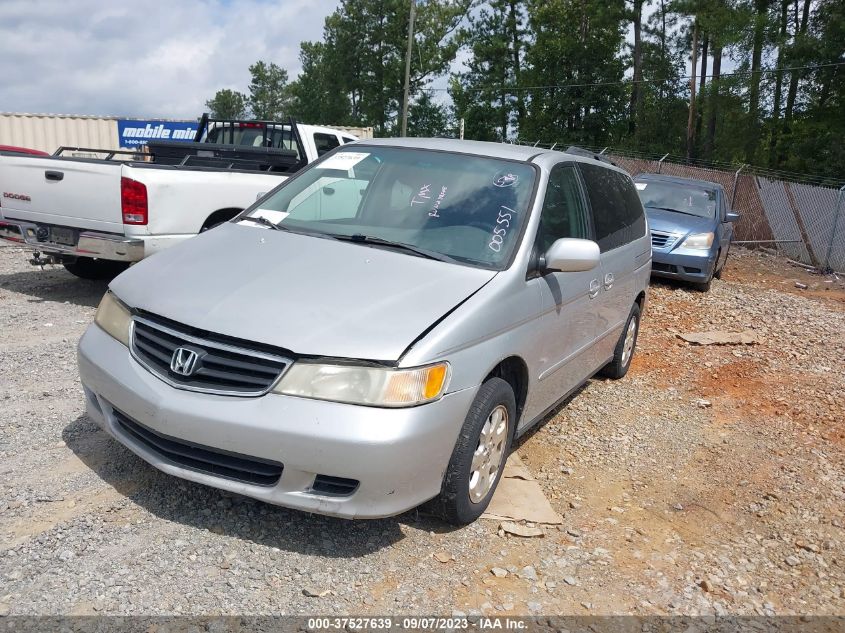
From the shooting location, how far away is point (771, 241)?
17922 millimetres

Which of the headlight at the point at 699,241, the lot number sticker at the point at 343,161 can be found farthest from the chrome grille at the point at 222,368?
the headlight at the point at 699,241

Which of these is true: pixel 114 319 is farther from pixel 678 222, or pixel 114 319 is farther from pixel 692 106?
pixel 692 106

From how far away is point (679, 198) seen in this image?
1238 cm

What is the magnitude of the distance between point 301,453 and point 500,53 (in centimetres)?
5073

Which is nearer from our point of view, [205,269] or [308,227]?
[205,269]

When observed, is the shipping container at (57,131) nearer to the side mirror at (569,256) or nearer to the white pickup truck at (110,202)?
the white pickup truck at (110,202)

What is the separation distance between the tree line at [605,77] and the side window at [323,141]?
26.4 m

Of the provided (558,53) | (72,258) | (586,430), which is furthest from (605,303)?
(558,53)

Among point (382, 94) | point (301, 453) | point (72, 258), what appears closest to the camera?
point (301, 453)

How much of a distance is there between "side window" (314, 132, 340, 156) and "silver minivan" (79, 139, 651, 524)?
6.44m

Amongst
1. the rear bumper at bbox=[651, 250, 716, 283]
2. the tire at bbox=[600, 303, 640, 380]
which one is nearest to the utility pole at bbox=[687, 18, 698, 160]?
the rear bumper at bbox=[651, 250, 716, 283]

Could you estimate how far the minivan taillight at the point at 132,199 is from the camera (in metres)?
6.68

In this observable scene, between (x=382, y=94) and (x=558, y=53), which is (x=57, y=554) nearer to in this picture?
(x=558, y=53)

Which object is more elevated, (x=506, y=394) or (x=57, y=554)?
(x=506, y=394)
